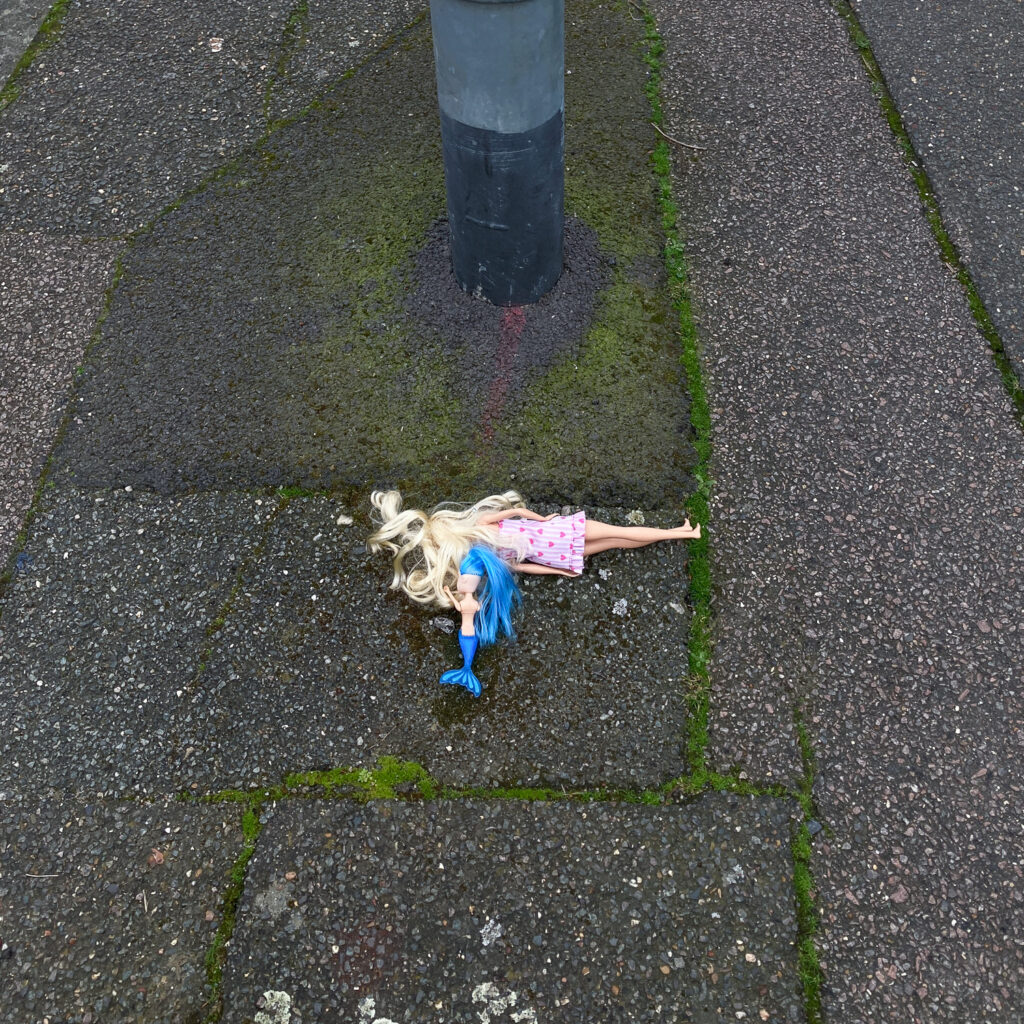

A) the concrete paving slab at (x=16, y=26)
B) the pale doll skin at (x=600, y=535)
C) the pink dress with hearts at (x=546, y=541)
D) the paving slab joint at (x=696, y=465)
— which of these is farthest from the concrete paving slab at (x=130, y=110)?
the pink dress with hearts at (x=546, y=541)

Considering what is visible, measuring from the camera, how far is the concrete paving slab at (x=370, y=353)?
4082 mm

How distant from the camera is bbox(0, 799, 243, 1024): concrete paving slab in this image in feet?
9.47

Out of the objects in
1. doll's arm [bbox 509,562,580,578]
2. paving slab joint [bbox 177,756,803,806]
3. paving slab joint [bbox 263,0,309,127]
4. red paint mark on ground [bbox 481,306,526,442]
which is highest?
paving slab joint [bbox 263,0,309,127]

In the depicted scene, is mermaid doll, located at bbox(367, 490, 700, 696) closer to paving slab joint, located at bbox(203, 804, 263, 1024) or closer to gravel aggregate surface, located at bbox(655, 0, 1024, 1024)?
gravel aggregate surface, located at bbox(655, 0, 1024, 1024)

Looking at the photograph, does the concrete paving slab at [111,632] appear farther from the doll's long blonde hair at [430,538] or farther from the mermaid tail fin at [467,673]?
the mermaid tail fin at [467,673]

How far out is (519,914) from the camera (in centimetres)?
301

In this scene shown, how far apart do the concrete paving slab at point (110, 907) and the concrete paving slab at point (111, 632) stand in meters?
0.14

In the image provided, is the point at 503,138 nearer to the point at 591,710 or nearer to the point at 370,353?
the point at 370,353

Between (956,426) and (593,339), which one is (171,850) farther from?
(956,426)

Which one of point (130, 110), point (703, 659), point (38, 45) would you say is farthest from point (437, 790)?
point (38, 45)

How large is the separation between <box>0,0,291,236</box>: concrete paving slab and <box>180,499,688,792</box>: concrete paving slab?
294 cm

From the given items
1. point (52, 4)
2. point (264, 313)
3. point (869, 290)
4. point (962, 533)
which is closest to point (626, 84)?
point (869, 290)

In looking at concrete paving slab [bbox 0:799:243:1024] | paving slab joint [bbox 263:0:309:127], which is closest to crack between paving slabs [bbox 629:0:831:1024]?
concrete paving slab [bbox 0:799:243:1024]

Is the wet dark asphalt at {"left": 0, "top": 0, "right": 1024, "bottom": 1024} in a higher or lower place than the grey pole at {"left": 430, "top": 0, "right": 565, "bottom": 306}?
lower
